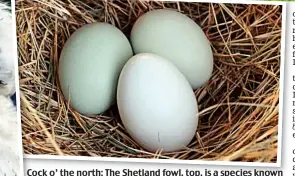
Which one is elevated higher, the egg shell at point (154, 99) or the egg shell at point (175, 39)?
the egg shell at point (175, 39)

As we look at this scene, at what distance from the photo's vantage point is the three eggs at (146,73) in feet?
1.92

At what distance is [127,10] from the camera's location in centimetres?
64

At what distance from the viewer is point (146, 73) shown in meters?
0.58

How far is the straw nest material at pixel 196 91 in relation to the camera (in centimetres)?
62

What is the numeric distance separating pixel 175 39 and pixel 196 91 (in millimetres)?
79

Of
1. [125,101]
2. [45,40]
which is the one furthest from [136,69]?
[45,40]

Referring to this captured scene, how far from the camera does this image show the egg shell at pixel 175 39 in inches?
23.9

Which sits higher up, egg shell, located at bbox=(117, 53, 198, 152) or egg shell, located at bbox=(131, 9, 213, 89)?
egg shell, located at bbox=(131, 9, 213, 89)

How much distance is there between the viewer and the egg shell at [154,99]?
58 centimetres

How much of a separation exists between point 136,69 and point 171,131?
9 cm

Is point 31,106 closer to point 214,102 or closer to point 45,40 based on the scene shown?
point 45,40

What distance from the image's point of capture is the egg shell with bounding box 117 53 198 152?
1.91 ft

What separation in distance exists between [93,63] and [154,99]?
0.09 metres

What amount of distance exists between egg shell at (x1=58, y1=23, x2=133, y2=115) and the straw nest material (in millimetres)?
30
